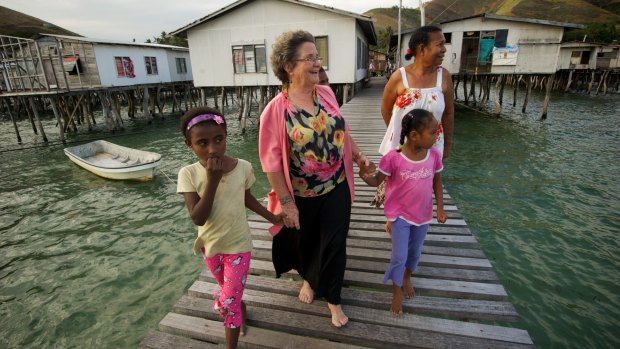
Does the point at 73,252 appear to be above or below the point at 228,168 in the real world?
below

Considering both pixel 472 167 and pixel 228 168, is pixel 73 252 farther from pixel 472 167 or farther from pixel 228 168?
pixel 472 167

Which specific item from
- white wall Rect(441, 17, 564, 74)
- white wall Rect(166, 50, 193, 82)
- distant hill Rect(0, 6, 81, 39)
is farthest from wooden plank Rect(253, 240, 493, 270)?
distant hill Rect(0, 6, 81, 39)

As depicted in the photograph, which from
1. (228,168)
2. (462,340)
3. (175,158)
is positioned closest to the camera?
(228,168)

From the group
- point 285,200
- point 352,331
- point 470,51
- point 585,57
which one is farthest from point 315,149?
point 585,57

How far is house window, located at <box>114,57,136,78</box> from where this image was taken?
63.5ft

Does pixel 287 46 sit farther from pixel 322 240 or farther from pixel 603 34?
pixel 603 34

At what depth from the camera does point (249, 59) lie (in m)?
15.1

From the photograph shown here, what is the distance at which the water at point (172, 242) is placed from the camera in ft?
14.0

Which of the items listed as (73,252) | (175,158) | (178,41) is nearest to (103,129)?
(175,158)

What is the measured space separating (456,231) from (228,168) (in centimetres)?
302

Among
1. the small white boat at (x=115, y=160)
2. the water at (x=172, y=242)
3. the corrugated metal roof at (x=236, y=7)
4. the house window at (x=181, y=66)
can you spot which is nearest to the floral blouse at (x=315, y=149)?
the water at (x=172, y=242)

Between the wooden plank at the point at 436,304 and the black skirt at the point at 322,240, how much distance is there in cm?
38

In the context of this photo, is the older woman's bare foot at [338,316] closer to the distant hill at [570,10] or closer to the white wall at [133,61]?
the white wall at [133,61]

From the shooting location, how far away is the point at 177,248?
6141 mm
